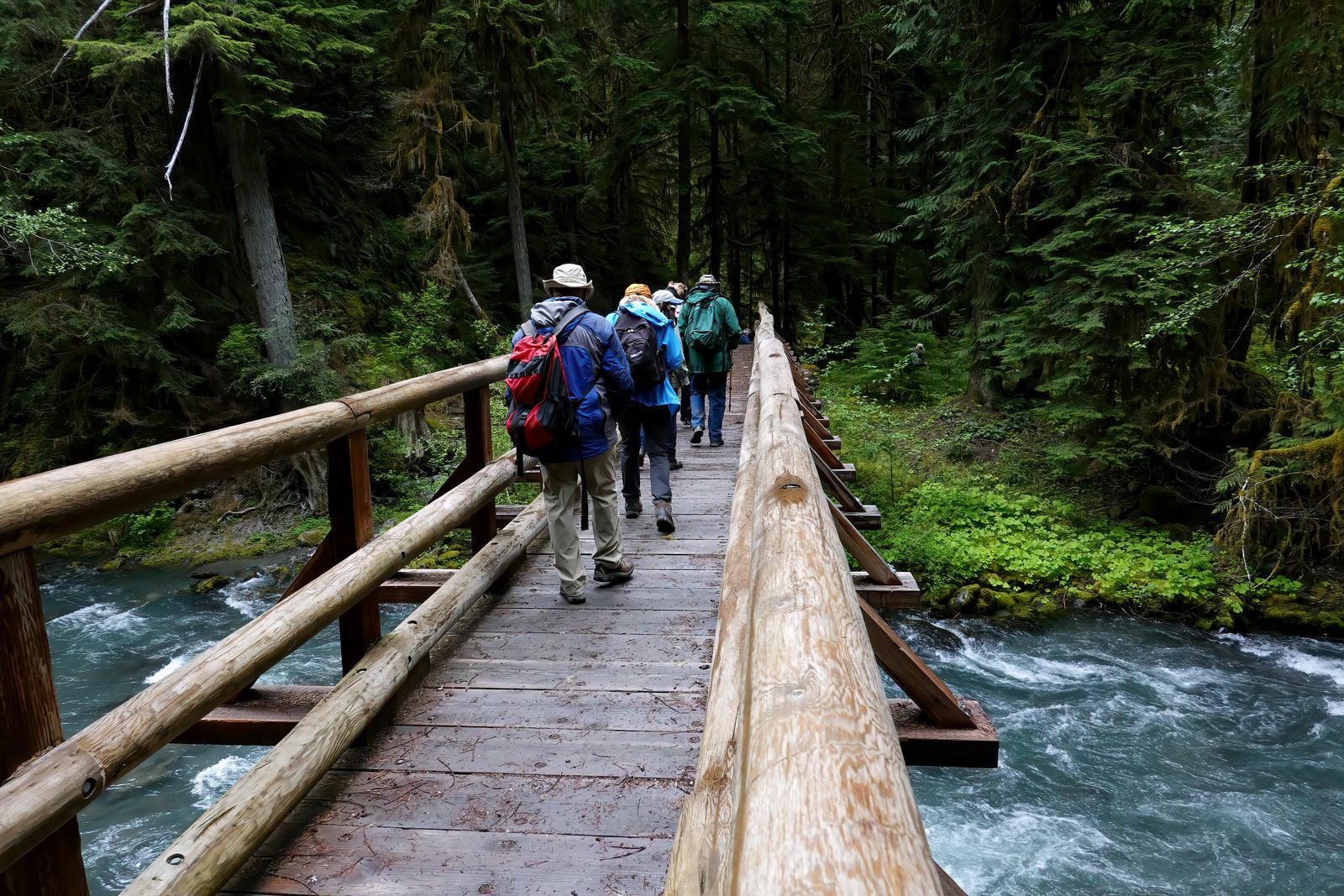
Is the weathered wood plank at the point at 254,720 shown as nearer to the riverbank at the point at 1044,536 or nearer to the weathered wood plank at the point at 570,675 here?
the weathered wood plank at the point at 570,675

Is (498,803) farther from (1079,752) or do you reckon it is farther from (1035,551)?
(1035,551)

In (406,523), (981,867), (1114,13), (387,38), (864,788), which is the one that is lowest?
(981,867)

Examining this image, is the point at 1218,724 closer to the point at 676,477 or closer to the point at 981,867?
the point at 981,867

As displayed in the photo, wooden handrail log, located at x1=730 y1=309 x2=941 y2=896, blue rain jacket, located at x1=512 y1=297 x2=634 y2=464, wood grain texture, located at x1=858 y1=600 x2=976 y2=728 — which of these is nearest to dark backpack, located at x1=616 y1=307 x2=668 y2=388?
blue rain jacket, located at x1=512 y1=297 x2=634 y2=464

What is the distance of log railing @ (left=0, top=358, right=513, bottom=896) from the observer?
1.82m

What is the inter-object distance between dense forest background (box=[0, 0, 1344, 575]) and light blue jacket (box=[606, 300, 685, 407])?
587 cm

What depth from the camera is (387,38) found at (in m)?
16.8

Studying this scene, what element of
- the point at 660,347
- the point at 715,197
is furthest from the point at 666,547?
the point at 715,197

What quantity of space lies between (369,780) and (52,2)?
16.0m

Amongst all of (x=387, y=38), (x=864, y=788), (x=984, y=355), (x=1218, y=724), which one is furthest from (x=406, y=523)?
(x=387, y=38)

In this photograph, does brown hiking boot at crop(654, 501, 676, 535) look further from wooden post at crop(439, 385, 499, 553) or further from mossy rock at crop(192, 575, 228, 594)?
mossy rock at crop(192, 575, 228, 594)

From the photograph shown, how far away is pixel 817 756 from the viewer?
109 centimetres

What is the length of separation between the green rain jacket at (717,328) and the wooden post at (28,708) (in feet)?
24.9

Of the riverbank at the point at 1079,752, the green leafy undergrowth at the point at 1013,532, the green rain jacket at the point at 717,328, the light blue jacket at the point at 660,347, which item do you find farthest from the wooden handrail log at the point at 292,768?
the green leafy undergrowth at the point at 1013,532
